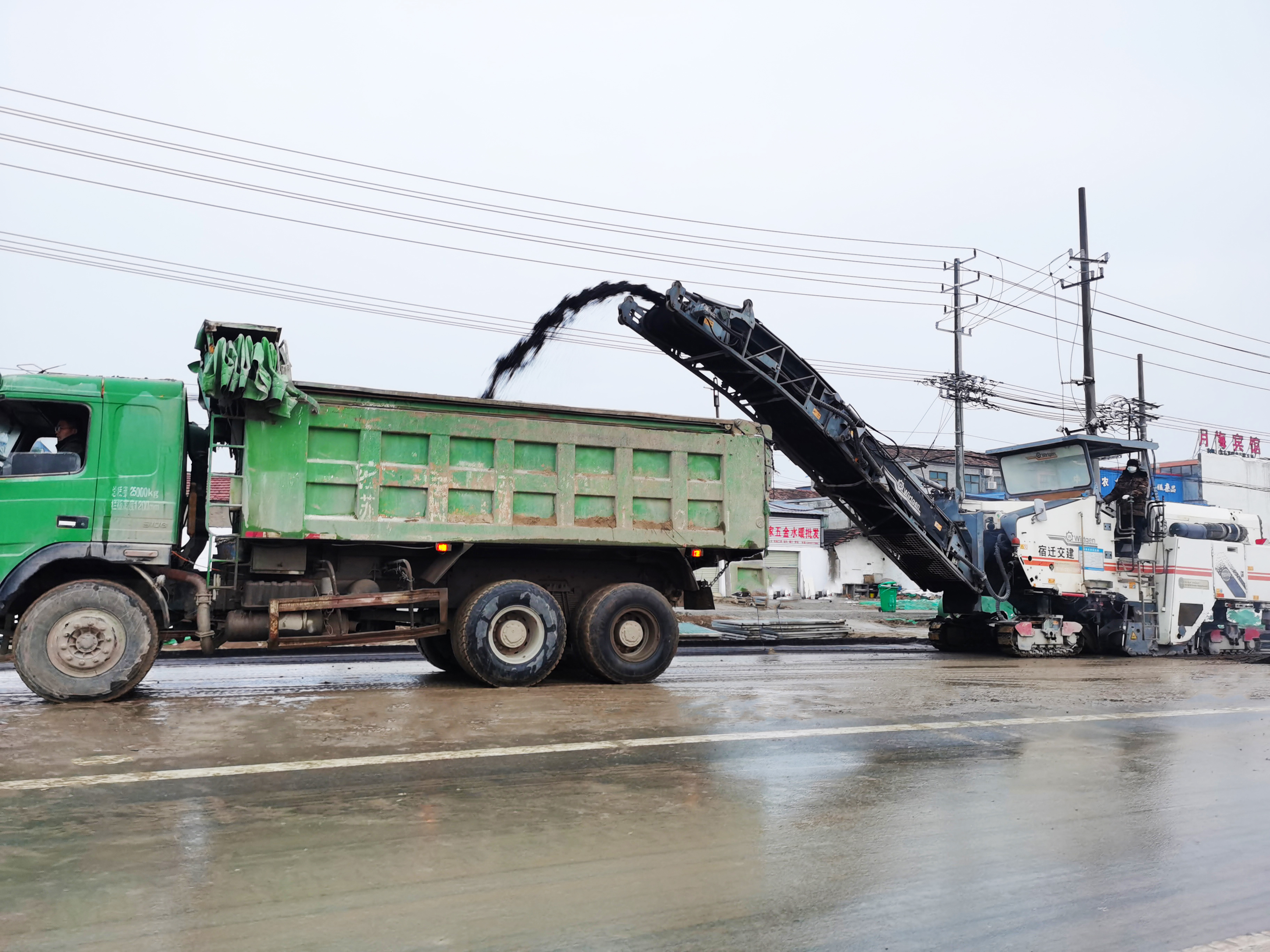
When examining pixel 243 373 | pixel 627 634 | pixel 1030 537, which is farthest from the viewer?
pixel 1030 537

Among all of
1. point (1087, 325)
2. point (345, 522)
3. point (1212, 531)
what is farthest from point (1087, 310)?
point (345, 522)

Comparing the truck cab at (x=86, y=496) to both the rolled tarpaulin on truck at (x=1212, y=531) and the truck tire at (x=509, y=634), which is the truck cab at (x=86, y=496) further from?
the rolled tarpaulin on truck at (x=1212, y=531)

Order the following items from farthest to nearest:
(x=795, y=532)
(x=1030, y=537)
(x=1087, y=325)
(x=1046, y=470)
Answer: (x=795, y=532) < (x=1087, y=325) < (x=1046, y=470) < (x=1030, y=537)

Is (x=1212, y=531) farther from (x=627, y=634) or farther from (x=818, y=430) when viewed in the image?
(x=627, y=634)

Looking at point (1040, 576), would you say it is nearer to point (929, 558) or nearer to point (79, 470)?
point (929, 558)

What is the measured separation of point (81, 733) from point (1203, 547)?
16.5 meters

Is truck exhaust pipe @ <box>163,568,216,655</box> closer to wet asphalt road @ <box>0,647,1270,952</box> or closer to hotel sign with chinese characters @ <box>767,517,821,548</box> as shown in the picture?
wet asphalt road @ <box>0,647,1270,952</box>

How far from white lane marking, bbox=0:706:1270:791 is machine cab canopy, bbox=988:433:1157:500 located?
813cm

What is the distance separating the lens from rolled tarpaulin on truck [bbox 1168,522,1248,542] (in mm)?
16734

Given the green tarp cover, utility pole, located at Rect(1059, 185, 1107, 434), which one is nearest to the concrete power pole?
utility pole, located at Rect(1059, 185, 1107, 434)

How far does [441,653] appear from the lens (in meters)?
11.1

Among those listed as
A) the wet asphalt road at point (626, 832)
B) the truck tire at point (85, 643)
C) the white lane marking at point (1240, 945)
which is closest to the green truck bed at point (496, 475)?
the truck tire at point (85, 643)

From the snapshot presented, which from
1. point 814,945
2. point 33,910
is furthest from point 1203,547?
point 33,910

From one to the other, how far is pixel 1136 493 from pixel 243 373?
13954 millimetres
